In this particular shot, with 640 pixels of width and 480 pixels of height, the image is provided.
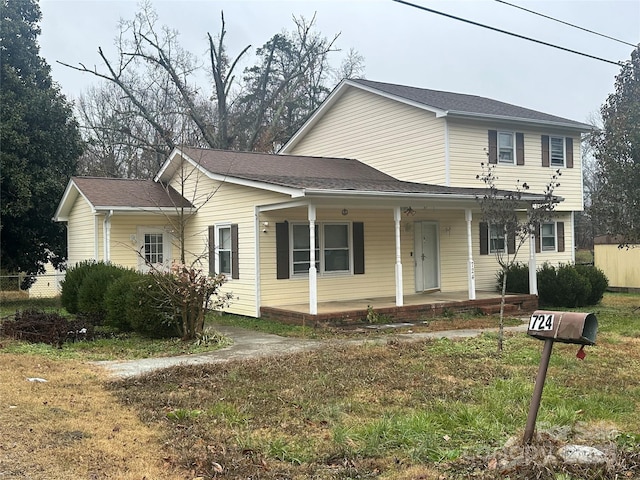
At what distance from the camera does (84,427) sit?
5.59 meters

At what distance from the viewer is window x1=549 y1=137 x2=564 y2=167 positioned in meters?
19.5

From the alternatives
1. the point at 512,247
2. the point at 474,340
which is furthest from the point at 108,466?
the point at 512,247

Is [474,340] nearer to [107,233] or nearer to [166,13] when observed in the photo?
[107,233]

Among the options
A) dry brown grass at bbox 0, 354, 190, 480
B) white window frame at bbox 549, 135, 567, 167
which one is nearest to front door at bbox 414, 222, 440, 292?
white window frame at bbox 549, 135, 567, 167

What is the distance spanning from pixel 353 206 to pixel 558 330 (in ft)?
29.6

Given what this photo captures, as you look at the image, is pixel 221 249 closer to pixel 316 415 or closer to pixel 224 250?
pixel 224 250

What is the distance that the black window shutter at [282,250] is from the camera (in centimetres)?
1431

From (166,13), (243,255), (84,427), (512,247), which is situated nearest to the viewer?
(84,427)

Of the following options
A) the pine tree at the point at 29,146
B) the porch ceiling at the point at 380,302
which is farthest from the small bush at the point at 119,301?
the pine tree at the point at 29,146

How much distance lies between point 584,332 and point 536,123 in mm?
15359

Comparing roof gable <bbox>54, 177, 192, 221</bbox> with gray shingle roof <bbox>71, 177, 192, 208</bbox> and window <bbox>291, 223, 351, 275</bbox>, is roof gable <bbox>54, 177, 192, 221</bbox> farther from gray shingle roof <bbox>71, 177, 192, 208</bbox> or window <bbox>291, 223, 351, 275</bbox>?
window <bbox>291, 223, 351, 275</bbox>

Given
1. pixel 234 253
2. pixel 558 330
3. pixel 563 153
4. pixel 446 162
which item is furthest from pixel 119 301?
pixel 563 153

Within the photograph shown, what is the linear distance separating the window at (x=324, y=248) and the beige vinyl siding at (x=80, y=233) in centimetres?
629

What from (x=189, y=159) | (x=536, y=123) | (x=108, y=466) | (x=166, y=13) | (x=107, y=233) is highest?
(x=166, y=13)
